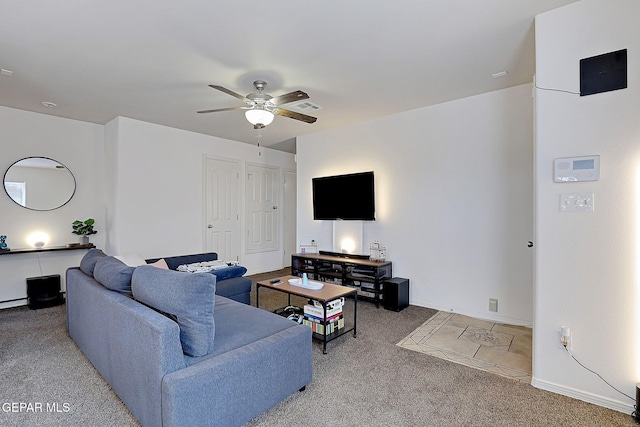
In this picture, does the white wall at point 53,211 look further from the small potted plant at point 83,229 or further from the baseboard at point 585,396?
the baseboard at point 585,396

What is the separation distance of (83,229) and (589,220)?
565 centimetres

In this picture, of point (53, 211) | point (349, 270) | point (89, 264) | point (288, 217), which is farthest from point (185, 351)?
point (288, 217)

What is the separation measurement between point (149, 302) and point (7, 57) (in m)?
2.67

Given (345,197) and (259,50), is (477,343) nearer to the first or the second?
(345,197)

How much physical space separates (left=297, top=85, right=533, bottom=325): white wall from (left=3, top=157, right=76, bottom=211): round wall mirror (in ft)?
13.6

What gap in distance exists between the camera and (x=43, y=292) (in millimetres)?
3982

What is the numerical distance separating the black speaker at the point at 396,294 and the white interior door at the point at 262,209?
10.1ft

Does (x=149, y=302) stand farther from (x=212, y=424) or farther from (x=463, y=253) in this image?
(x=463, y=253)

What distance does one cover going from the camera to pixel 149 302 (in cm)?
188

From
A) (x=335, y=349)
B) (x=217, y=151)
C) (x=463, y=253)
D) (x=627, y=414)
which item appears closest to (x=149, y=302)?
(x=335, y=349)

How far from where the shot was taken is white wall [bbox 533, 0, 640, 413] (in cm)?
190

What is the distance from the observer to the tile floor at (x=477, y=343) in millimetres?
2513

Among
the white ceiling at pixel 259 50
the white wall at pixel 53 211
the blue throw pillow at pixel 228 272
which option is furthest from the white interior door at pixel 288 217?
the white wall at pixel 53 211

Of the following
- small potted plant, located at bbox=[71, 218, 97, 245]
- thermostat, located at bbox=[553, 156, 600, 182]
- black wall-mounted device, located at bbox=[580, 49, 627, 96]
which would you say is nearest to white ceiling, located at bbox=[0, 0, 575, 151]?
black wall-mounted device, located at bbox=[580, 49, 627, 96]
